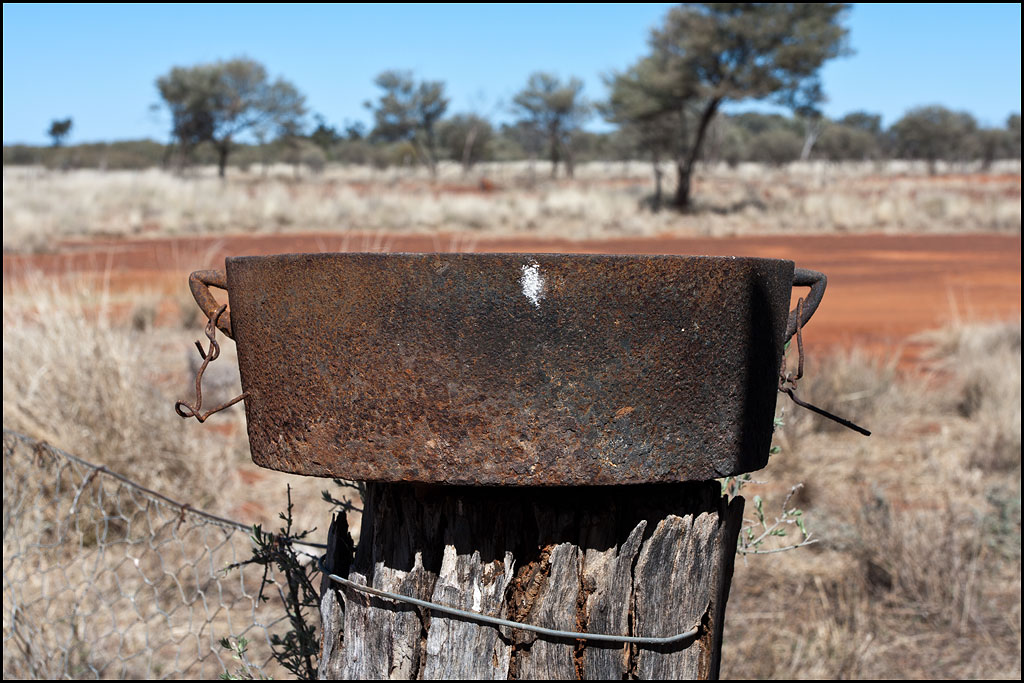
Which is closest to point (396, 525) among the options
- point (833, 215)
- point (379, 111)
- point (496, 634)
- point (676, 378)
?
point (496, 634)

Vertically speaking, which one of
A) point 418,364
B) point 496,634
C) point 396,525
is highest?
point 418,364

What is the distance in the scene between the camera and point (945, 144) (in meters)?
46.5

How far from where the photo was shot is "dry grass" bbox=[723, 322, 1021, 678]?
2.80 metres

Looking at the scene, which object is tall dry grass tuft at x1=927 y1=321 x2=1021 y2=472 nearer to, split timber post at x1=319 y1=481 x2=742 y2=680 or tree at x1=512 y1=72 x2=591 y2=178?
split timber post at x1=319 y1=481 x2=742 y2=680

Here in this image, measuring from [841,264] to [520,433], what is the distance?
46.7 ft

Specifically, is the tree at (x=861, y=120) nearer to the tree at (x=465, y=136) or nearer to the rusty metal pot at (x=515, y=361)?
the tree at (x=465, y=136)

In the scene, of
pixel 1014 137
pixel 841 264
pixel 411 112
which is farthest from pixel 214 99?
pixel 1014 137

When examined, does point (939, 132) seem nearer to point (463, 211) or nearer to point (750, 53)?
point (750, 53)

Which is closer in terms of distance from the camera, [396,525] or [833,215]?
[396,525]

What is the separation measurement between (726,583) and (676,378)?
467mm

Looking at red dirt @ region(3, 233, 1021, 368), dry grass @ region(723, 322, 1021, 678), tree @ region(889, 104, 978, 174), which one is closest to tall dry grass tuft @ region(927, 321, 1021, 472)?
dry grass @ region(723, 322, 1021, 678)

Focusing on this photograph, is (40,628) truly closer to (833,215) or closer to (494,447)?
(494,447)

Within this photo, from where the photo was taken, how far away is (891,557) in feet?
10.4

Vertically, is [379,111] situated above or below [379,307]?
above
